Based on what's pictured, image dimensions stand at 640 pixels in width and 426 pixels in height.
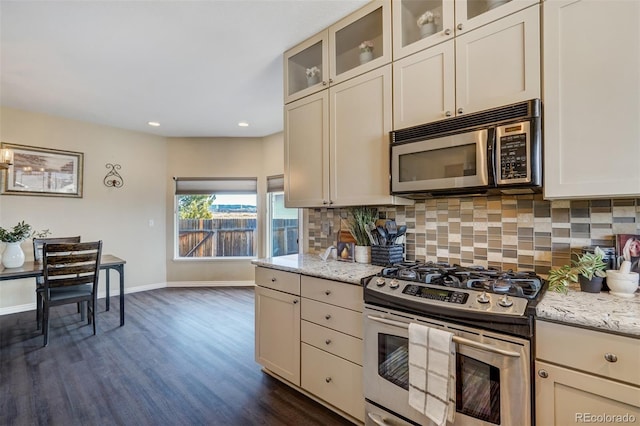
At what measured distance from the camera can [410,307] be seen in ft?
4.80

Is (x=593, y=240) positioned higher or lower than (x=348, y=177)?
lower

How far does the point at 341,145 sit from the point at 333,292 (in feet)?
3.32

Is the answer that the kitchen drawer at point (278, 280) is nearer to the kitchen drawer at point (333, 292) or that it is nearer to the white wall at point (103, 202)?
the kitchen drawer at point (333, 292)

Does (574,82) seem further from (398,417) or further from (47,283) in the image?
(47,283)

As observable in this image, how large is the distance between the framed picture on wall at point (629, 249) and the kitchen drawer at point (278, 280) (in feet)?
5.50

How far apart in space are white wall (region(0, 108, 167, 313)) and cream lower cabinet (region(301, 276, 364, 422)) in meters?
4.02

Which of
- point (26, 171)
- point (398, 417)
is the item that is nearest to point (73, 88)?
point (26, 171)

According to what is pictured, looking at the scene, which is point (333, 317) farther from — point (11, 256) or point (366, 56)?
point (11, 256)

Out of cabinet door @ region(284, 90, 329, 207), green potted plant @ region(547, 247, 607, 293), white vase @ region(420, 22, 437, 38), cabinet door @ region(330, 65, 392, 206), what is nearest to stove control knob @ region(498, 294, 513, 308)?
green potted plant @ region(547, 247, 607, 293)

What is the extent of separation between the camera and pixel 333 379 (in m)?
1.86

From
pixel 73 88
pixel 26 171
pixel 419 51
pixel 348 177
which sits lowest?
pixel 348 177

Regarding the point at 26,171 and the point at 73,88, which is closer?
the point at 73,88

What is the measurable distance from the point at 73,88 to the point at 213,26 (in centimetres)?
208

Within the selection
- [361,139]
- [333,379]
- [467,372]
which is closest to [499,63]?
[361,139]
